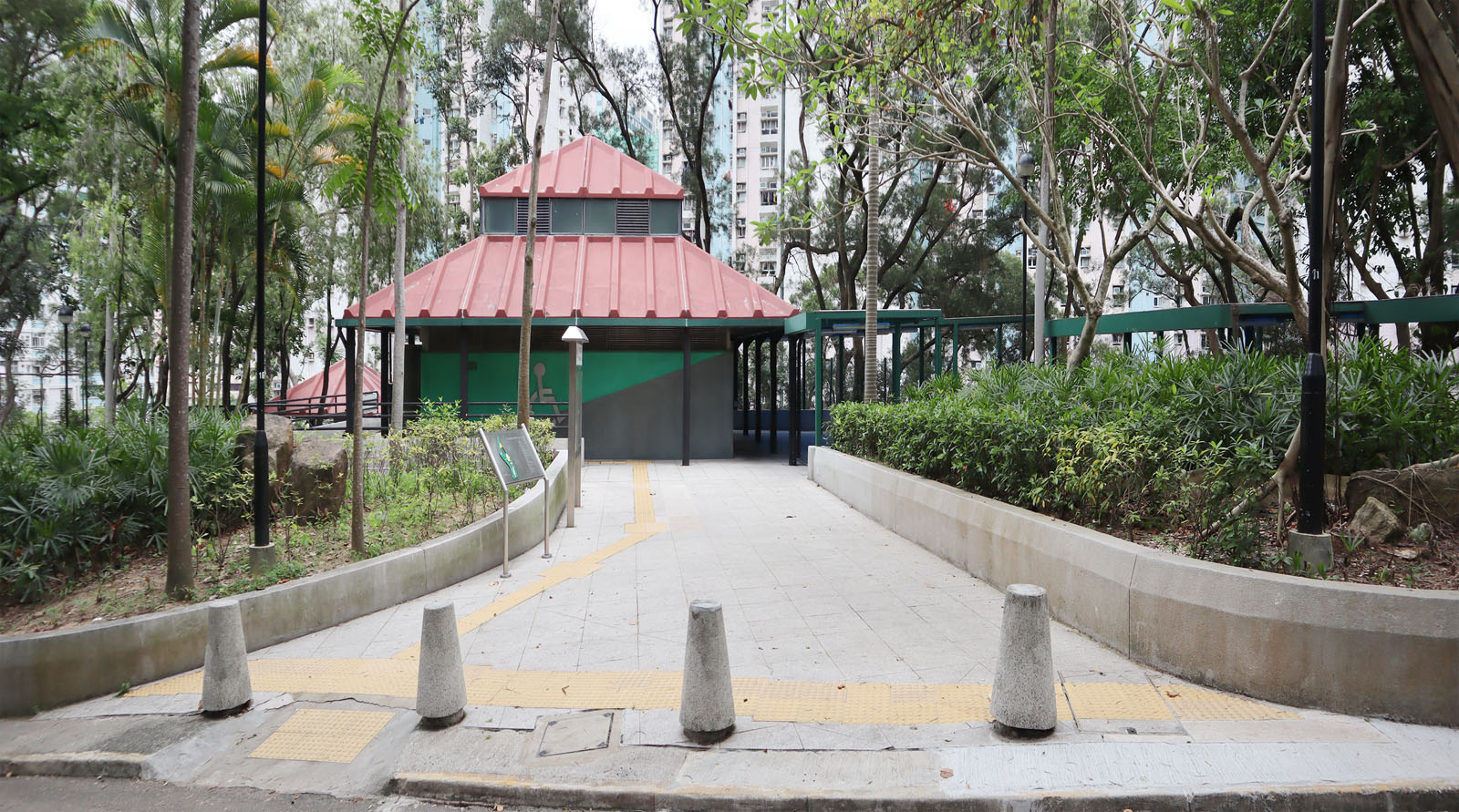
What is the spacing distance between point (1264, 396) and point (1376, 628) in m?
2.43

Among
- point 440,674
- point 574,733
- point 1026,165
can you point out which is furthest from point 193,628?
point 1026,165

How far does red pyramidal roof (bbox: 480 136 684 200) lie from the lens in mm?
22359

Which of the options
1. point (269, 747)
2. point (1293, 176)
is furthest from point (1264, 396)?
point (269, 747)

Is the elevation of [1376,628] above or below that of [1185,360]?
below

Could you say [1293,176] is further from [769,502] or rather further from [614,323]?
[614,323]

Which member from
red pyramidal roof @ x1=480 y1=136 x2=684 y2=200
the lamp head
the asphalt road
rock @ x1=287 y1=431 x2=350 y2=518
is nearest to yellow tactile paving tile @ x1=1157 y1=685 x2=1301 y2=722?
the asphalt road

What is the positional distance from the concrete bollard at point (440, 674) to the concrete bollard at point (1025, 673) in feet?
9.67

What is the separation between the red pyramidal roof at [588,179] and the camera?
73.4 feet

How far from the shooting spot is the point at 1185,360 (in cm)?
782

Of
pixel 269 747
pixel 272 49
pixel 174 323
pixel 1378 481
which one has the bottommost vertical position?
pixel 269 747

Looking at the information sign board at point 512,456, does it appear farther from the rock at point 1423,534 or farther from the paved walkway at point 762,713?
the rock at point 1423,534

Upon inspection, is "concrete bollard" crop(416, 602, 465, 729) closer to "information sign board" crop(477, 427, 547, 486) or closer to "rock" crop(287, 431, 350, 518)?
"information sign board" crop(477, 427, 547, 486)

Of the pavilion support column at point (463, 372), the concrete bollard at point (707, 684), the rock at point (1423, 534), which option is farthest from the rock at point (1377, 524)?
the pavilion support column at point (463, 372)

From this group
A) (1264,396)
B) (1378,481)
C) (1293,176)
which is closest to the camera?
(1378,481)
